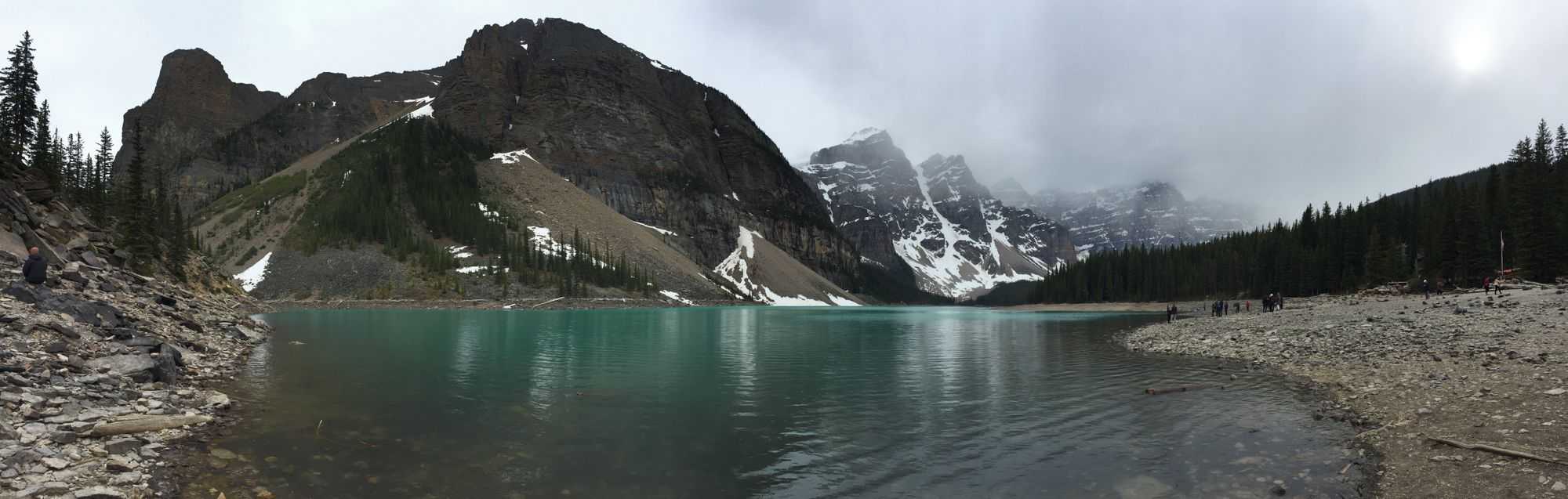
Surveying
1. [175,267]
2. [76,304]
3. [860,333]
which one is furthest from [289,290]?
[76,304]

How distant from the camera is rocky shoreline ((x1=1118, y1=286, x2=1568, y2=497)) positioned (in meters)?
10.8

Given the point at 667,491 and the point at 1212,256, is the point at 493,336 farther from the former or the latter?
the point at 1212,256

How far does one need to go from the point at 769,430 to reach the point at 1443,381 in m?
18.4

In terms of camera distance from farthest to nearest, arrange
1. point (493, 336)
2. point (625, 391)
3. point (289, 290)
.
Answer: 1. point (289, 290)
2. point (493, 336)
3. point (625, 391)

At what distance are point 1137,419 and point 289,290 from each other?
511ft

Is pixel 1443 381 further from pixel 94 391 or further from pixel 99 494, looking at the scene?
pixel 94 391

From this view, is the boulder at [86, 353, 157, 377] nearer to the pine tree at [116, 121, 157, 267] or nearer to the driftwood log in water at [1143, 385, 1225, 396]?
the driftwood log in water at [1143, 385, 1225, 396]

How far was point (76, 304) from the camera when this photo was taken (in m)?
20.0

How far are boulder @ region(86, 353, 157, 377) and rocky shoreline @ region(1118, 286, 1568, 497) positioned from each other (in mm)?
25548

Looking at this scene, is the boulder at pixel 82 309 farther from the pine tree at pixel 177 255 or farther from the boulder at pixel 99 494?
the pine tree at pixel 177 255

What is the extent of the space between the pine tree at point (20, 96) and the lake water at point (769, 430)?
4964 cm

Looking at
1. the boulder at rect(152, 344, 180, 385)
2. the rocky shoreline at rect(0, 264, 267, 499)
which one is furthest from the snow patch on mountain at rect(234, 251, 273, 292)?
the boulder at rect(152, 344, 180, 385)

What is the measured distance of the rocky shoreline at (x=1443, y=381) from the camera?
1080cm

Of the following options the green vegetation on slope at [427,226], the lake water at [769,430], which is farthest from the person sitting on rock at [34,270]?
the green vegetation on slope at [427,226]
